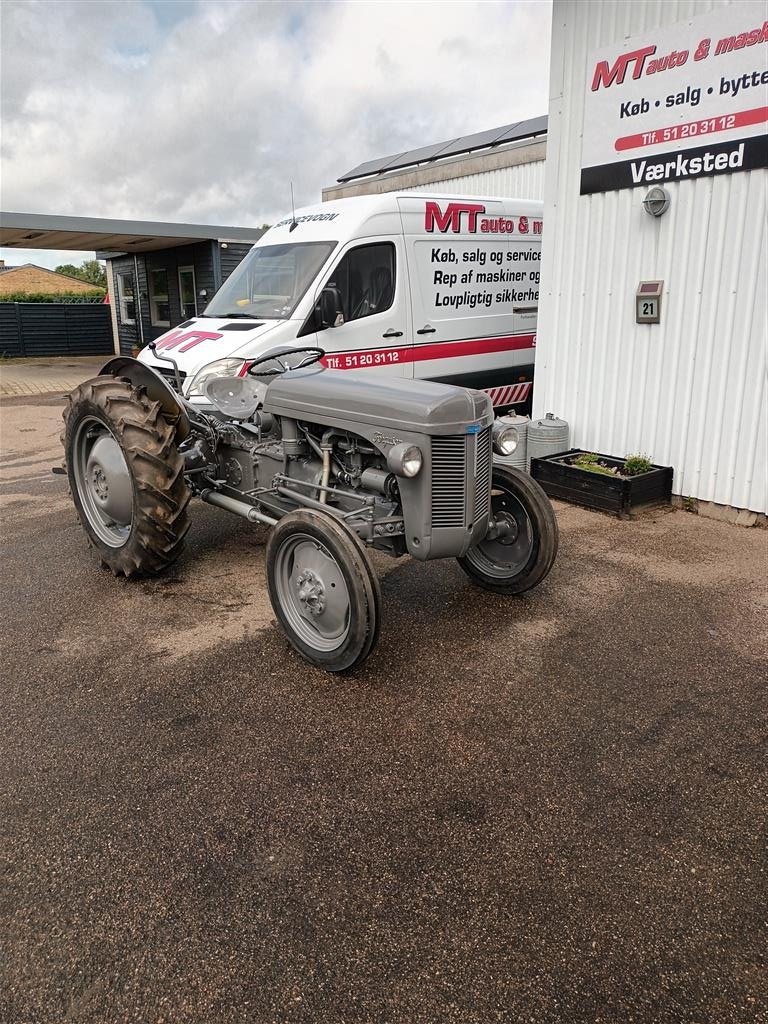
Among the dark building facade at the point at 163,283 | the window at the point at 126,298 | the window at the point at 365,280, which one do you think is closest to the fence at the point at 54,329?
the dark building facade at the point at 163,283

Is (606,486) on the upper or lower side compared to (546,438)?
lower

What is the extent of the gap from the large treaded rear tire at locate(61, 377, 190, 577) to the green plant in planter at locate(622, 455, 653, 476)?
3.75 m

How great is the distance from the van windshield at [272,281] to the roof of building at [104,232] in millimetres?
8319

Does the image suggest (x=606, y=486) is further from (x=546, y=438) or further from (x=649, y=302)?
(x=649, y=302)

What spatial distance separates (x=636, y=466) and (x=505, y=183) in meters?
6.82

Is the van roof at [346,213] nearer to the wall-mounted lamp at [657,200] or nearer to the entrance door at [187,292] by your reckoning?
the wall-mounted lamp at [657,200]

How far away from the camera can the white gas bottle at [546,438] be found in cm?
685

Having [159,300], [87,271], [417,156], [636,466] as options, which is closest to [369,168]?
[417,156]

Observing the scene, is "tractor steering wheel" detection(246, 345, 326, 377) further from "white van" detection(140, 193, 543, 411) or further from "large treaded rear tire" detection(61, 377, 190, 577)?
"white van" detection(140, 193, 543, 411)

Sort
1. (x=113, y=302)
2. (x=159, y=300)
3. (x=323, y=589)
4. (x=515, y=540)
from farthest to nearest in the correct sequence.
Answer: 1. (x=113, y=302)
2. (x=159, y=300)
3. (x=515, y=540)
4. (x=323, y=589)

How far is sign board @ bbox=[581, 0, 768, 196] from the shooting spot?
5309mm

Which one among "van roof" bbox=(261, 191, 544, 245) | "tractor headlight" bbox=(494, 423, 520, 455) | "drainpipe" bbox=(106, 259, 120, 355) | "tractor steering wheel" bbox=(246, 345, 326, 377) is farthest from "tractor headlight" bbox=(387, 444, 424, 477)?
"drainpipe" bbox=(106, 259, 120, 355)

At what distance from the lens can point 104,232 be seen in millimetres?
14516

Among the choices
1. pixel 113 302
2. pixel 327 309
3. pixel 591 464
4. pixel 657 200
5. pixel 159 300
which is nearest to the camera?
pixel 657 200
